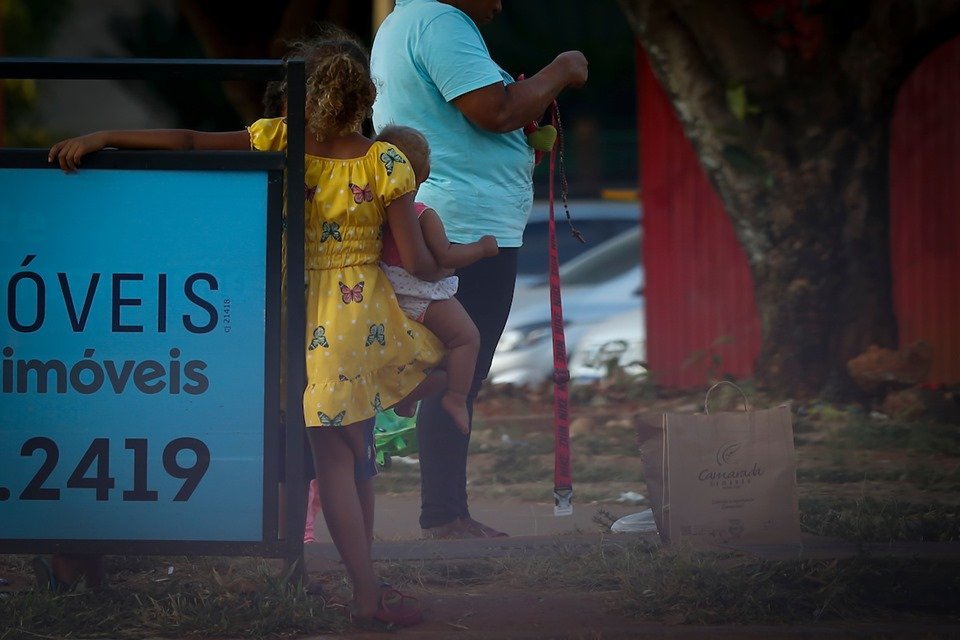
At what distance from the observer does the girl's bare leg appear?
3967 millimetres

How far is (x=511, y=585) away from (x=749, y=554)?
71 centimetres

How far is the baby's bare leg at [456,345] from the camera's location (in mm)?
4320

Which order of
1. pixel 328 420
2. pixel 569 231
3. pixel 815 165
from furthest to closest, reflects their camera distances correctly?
pixel 569 231 → pixel 815 165 → pixel 328 420

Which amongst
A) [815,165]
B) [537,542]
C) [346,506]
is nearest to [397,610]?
[346,506]

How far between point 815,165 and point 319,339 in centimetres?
492

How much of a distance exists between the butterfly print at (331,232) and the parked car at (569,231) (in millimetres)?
8286

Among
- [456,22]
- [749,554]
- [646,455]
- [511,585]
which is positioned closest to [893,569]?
[749,554]

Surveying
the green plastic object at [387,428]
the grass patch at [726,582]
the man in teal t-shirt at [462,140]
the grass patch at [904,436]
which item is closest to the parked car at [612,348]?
the grass patch at [904,436]

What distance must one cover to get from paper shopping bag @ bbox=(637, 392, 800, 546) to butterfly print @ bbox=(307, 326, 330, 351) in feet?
3.81

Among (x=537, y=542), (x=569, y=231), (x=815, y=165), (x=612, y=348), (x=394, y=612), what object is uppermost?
(x=569, y=231)

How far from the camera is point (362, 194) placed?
3.97 meters

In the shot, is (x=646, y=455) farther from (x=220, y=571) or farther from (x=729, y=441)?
(x=220, y=571)

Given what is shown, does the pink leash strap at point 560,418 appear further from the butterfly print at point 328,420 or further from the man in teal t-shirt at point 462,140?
the butterfly print at point 328,420

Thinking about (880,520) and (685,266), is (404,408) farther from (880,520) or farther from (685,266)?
(685,266)
